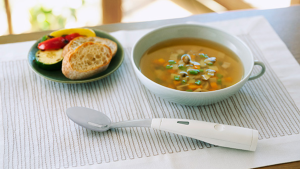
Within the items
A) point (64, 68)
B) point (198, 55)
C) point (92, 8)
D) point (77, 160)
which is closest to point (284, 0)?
point (92, 8)

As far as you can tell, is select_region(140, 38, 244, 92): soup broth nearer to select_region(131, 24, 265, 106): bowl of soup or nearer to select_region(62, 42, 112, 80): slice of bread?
select_region(131, 24, 265, 106): bowl of soup

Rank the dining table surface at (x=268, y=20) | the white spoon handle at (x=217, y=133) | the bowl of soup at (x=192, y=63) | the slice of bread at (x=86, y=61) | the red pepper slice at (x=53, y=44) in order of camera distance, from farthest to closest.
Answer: the dining table surface at (x=268, y=20) → the red pepper slice at (x=53, y=44) → the slice of bread at (x=86, y=61) → the bowl of soup at (x=192, y=63) → the white spoon handle at (x=217, y=133)

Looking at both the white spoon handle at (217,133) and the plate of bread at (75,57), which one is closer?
the white spoon handle at (217,133)

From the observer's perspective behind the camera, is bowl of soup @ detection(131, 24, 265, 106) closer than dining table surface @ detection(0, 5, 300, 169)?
Yes

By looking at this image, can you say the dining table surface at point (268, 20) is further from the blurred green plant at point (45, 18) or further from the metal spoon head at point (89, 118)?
the blurred green plant at point (45, 18)

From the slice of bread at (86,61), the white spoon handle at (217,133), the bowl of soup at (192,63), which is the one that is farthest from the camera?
the slice of bread at (86,61)

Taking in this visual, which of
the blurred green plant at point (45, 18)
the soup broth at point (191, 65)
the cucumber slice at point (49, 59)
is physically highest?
the soup broth at point (191, 65)

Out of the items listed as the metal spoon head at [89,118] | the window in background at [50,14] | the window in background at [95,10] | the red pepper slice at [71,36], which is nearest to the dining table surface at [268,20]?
the red pepper slice at [71,36]

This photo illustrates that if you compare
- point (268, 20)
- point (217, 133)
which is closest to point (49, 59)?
point (217, 133)

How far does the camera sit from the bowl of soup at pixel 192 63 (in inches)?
40.6

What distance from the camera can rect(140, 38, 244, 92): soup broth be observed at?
3.63 feet

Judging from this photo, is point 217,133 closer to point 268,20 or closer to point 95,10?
point 268,20

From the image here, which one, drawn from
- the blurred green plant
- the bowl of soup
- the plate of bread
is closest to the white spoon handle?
the bowl of soup

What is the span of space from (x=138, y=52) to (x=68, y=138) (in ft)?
1.33
